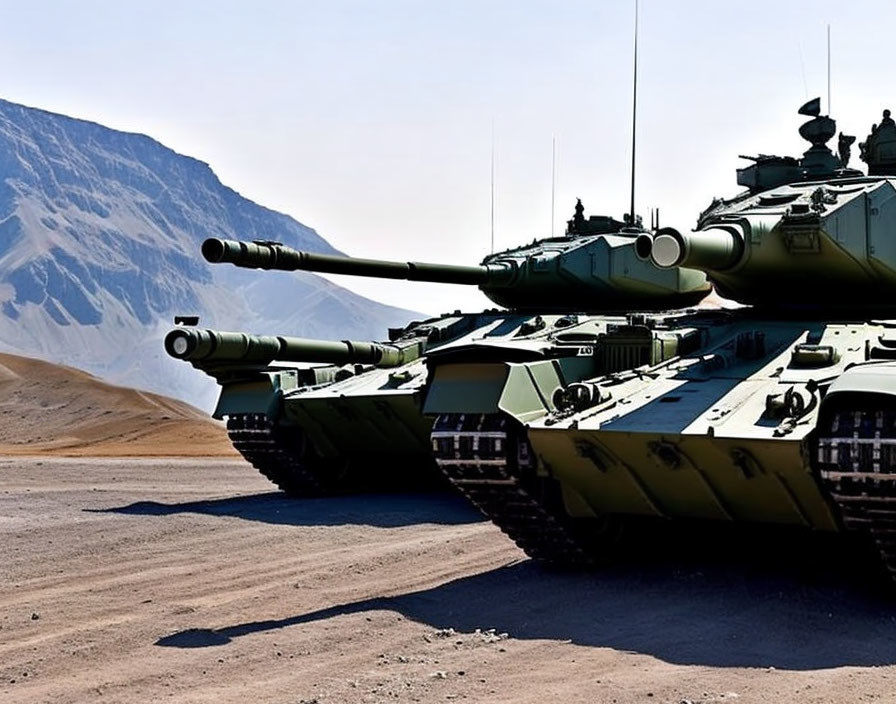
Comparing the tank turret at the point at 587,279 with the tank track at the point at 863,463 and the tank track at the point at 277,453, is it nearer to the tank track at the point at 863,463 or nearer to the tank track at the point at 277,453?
the tank track at the point at 277,453

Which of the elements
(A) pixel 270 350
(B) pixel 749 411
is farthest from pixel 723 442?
(A) pixel 270 350

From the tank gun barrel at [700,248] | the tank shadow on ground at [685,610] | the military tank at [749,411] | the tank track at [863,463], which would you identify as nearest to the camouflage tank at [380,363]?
the military tank at [749,411]

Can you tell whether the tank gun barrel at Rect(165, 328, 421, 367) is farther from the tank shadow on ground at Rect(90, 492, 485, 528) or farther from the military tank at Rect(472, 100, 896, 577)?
the military tank at Rect(472, 100, 896, 577)

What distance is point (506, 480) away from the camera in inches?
446

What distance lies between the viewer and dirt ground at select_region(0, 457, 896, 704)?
27.7 feet

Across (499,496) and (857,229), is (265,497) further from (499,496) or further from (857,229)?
(857,229)

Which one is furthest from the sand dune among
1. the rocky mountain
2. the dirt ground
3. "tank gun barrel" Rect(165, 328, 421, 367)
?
the rocky mountain

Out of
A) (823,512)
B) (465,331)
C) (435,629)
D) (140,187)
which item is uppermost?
(140,187)

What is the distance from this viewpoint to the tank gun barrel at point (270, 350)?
17609 millimetres

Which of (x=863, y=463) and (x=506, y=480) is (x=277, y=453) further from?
(x=863, y=463)

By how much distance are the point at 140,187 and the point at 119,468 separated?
150599 millimetres

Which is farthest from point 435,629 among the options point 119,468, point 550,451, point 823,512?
point 119,468

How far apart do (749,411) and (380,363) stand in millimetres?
9207

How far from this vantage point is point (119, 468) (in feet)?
81.0
